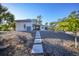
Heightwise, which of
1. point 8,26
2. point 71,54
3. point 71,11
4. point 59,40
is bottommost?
point 71,54

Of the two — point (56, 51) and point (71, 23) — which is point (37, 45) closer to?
point (56, 51)

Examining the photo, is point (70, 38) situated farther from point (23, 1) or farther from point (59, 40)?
point (23, 1)

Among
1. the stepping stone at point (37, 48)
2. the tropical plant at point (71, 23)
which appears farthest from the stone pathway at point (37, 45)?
the tropical plant at point (71, 23)

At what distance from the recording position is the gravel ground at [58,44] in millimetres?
2740

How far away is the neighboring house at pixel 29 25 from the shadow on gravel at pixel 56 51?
257 millimetres

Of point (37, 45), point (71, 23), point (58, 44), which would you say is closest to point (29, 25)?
point (37, 45)

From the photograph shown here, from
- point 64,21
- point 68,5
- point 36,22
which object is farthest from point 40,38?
point 68,5

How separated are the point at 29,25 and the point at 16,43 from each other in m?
0.30

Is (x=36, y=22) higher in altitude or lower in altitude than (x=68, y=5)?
lower

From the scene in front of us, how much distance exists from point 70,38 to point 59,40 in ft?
0.50

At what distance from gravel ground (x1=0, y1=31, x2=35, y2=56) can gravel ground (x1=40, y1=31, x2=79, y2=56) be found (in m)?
0.20

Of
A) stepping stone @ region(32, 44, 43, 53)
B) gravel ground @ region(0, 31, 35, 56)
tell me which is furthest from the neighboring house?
stepping stone @ region(32, 44, 43, 53)

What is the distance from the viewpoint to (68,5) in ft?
9.02

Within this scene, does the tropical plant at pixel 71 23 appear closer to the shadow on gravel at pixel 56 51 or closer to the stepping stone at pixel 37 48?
the shadow on gravel at pixel 56 51
